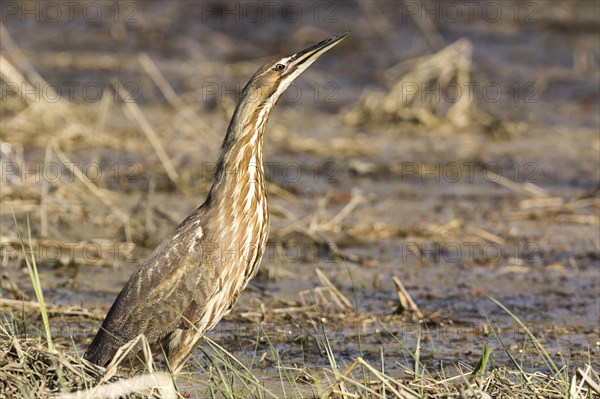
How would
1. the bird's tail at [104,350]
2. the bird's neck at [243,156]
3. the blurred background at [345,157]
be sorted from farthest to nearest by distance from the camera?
the blurred background at [345,157]
the bird's neck at [243,156]
the bird's tail at [104,350]

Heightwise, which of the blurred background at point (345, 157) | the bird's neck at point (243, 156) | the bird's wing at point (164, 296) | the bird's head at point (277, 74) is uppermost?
the bird's head at point (277, 74)

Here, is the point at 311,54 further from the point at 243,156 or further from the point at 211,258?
the point at 211,258

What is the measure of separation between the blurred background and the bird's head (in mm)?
975

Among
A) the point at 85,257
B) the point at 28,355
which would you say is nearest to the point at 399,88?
the point at 85,257

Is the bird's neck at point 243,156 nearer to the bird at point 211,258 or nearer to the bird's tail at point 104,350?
the bird at point 211,258

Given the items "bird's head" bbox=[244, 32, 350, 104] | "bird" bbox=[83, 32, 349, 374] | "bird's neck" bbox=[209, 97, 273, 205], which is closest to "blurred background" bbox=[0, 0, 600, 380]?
"bird" bbox=[83, 32, 349, 374]

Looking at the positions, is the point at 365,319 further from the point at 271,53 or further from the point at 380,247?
the point at 271,53

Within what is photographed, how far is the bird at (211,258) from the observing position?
199 inches

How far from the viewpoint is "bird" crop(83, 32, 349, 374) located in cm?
505

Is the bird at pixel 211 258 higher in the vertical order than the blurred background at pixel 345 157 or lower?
higher

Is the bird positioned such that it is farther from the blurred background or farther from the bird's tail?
the blurred background

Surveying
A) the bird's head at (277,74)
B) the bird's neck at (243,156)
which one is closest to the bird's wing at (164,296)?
the bird's neck at (243,156)

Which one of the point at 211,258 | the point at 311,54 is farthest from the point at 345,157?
the point at 211,258

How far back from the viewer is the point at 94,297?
6.75m
